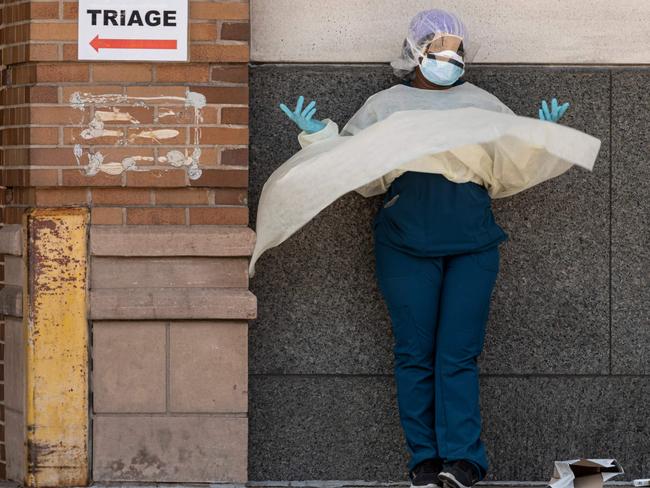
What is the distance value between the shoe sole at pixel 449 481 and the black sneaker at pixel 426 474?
65mm

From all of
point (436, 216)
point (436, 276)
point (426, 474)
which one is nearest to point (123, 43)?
point (436, 216)

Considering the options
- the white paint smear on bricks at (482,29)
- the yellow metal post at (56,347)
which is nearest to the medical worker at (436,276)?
the white paint smear on bricks at (482,29)

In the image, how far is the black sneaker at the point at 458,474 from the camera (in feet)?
14.7

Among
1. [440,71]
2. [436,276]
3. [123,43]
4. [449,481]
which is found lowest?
[449,481]

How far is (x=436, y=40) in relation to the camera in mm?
4629

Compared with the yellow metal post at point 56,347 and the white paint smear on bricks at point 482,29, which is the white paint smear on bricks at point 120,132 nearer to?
the yellow metal post at point 56,347

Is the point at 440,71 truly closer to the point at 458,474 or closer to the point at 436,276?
the point at 436,276

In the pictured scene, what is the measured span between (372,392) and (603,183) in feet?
4.32

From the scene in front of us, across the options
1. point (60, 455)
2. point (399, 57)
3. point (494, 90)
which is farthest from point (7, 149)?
point (494, 90)

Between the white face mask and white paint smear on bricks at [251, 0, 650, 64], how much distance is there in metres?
0.35

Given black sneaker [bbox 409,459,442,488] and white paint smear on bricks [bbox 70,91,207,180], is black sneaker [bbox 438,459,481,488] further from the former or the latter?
white paint smear on bricks [bbox 70,91,207,180]

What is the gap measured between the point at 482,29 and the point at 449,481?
1874 millimetres

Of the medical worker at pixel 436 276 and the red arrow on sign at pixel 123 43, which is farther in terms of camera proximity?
the red arrow on sign at pixel 123 43

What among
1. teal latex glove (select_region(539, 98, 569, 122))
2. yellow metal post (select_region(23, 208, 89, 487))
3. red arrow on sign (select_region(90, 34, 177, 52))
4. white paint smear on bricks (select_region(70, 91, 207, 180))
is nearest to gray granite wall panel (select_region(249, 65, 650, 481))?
teal latex glove (select_region(539, 98, 569, 122))
